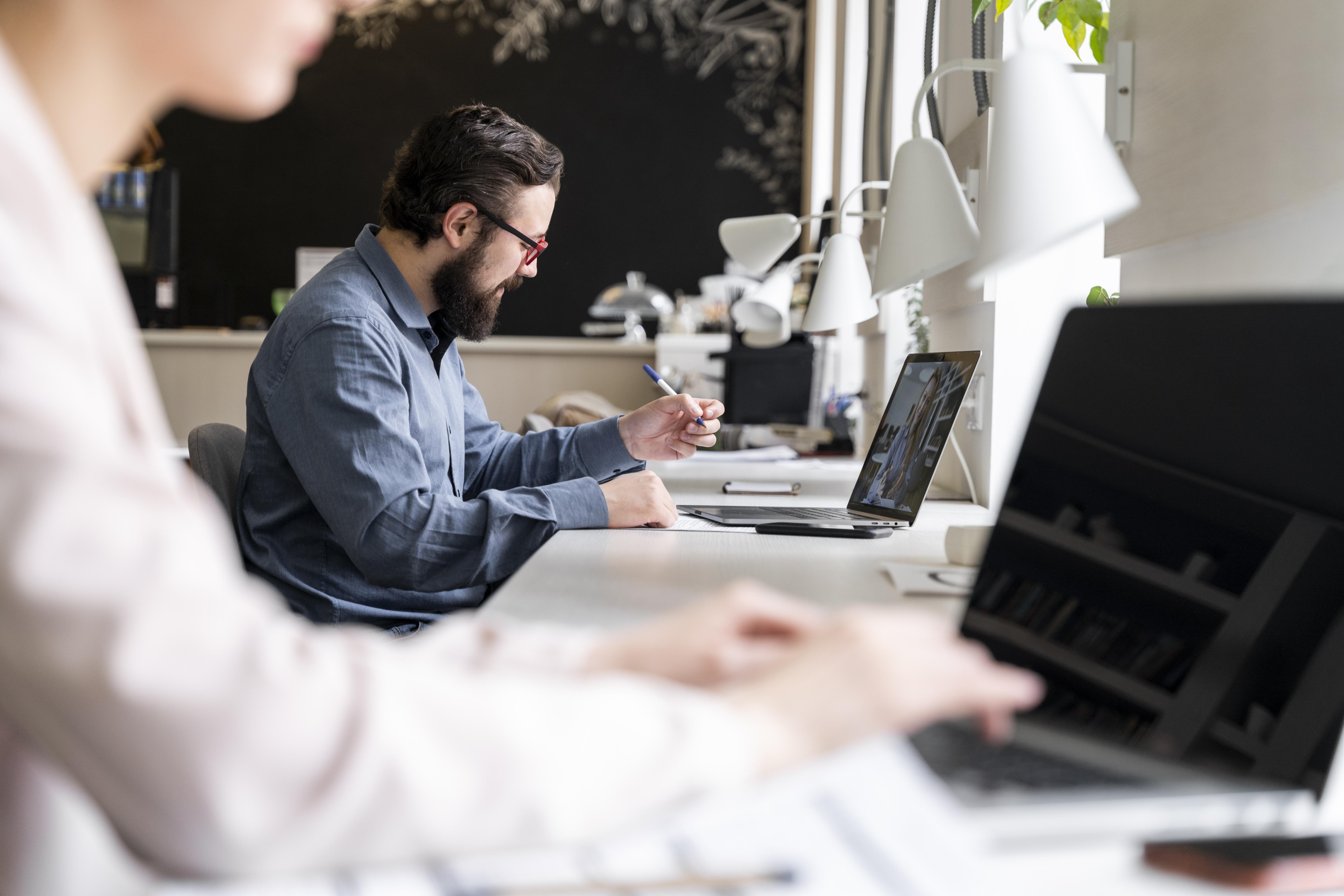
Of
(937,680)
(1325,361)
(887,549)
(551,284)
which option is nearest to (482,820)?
(937,680)

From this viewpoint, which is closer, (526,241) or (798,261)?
(526,241)

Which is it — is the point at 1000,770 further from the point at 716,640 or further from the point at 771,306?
the point at 771,306

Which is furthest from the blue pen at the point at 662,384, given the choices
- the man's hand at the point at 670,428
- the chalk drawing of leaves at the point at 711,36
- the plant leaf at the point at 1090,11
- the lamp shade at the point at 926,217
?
the chalk drawing of leaves at the point at 711,36

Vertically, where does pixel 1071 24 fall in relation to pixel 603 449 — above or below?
above

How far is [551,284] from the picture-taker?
573cm

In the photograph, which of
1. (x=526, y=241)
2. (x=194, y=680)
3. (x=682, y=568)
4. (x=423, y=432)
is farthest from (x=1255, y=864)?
(x=526, y=241)

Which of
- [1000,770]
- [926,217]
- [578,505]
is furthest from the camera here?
[578,505]

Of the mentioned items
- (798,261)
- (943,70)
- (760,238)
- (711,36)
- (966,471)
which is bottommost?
(966,471)

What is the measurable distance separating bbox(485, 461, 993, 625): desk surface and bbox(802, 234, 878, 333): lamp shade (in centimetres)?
41

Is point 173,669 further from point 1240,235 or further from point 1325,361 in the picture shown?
point 1240,235

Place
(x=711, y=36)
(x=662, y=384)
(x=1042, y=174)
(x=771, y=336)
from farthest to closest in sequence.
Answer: (x=711, y=36) → (x=771, y=336) → (x=662, y=384) → (x=1042, y=174)

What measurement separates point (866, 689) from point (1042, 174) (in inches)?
17.3

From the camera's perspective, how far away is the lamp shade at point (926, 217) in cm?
109

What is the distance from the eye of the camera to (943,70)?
4.12 ft
